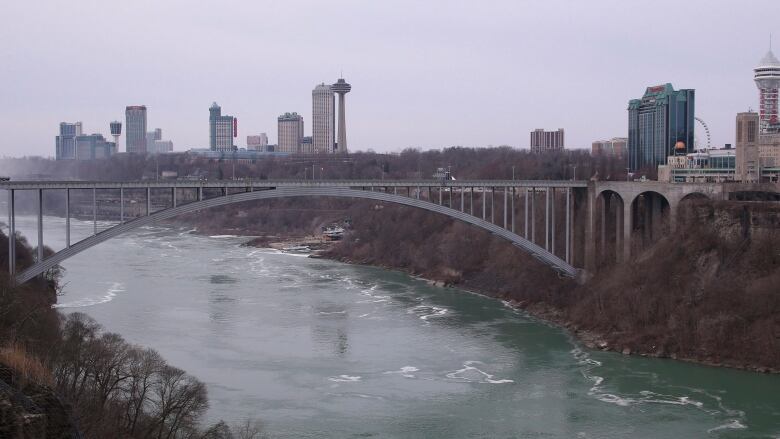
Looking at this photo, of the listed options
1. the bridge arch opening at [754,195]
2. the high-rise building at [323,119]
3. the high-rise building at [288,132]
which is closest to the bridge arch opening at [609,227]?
the bridge arch opening at [754,195]

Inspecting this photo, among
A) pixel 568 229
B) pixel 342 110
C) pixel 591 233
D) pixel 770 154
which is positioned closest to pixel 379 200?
pixel 568 229

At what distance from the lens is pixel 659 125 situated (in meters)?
39.3

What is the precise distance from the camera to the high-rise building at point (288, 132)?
101438 mm

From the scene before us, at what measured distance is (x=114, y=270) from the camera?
27703 mm

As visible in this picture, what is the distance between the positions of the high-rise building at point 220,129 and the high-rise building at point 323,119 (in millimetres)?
12235

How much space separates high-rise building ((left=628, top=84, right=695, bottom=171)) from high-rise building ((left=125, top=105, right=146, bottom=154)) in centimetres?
7511

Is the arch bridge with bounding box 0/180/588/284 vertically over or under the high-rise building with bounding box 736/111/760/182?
under

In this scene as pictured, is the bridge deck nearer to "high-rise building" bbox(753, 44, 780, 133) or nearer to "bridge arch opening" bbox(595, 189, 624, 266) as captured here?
"bridge arch opening" bbox(595, 189, 624, 266)

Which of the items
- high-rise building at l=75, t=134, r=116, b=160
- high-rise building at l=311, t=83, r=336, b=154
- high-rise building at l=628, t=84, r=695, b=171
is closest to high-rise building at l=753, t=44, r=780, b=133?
high-rise building at l=628, t=84, r=695, b=171

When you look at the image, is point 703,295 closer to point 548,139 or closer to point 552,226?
point 552,226

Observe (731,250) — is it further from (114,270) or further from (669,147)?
(669,147)

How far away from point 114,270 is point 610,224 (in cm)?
1423

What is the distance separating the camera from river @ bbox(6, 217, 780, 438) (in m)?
13.0

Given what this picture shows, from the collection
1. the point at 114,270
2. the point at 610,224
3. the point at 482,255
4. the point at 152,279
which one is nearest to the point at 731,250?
the point at 610,224
